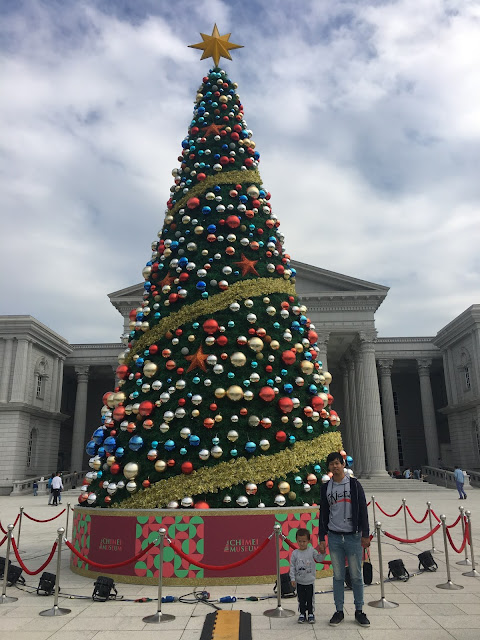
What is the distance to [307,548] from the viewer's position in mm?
5652

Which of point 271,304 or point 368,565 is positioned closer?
point 368,565

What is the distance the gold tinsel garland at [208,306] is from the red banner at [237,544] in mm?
3142

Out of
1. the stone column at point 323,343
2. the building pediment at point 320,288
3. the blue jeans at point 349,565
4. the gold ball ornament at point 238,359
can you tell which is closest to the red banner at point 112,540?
the gold ball ornament at point 238,359

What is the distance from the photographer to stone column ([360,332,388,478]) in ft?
105

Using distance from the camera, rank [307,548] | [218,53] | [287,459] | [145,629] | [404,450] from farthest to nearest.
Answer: [404,450] → [218,53] → [287,459] → [307,548] → [145,629]

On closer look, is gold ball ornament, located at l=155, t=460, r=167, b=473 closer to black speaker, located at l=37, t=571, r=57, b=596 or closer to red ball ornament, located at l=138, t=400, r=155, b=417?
red ball ornament, located at l=138, t=400, r=155, b=417

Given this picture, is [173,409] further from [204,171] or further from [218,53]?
[218,53]

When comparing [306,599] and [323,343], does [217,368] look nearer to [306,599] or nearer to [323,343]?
[306,599]

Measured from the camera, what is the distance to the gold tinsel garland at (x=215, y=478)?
720 centimetres

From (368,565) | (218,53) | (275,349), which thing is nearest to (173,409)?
(275,349)

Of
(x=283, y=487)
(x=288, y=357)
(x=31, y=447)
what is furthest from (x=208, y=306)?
(x=31, y=447)

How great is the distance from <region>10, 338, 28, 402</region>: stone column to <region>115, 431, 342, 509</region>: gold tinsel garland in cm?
3128

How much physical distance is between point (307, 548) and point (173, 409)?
2.96 metres

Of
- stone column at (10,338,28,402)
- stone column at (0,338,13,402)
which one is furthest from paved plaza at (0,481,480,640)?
stone column at (0,338,13,402)
